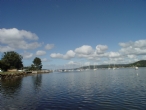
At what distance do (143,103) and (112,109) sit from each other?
7.62 m

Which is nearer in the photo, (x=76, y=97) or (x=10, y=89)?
(x=76, y=97)

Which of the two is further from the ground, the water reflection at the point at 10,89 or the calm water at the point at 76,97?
the water reflection at the point at 10,89

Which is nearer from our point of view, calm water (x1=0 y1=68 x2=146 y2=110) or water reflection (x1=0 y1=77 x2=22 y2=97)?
calm water (x1=0 y1=68 x2=146 y2=110)

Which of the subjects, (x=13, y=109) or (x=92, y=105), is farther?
(x=92, y=105)

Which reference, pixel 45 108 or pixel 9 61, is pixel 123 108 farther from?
pixel 9 61

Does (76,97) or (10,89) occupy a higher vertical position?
(10,89)

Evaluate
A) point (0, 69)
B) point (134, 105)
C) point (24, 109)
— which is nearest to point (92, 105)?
point (134, 105)

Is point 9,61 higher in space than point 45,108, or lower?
higher

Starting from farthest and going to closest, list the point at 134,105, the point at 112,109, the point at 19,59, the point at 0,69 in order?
the point at 19,59, the point at 0,69, the point at 134,105, the point at 112,109

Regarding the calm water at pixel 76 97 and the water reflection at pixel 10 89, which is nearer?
the calm water at pixel 76 97

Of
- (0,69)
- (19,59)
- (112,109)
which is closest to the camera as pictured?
(112,109)

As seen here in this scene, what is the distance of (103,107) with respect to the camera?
2678cm

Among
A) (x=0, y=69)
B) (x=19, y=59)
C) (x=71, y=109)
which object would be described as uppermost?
(x=19, y=59)

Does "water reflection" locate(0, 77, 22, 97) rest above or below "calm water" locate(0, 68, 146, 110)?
above
